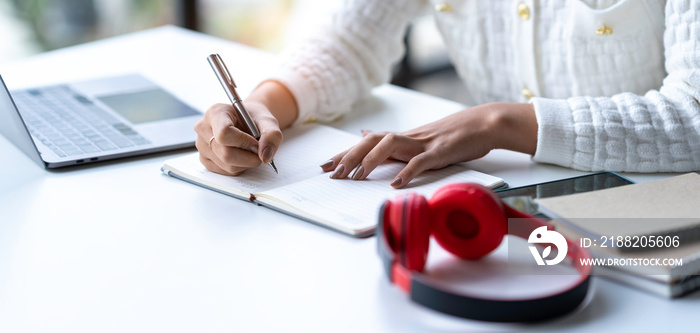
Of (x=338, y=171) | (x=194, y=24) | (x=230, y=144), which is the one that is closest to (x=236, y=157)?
(x=230, y=144)

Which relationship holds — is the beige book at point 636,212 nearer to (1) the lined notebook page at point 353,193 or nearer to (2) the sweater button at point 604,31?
(1) the lined notebook page at point 353,193

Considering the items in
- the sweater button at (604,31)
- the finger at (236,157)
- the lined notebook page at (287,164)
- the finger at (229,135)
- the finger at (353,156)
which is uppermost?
the sweater button at (604,31)

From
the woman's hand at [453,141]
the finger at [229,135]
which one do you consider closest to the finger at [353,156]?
the woman's hand at [453,141]

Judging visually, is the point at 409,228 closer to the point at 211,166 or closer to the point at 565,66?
the point at 211,166

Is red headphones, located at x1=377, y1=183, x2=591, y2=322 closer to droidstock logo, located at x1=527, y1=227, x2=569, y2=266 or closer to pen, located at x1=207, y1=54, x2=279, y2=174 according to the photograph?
droidstock logo, located at x1=527, y1=227, x2=569, y2=266

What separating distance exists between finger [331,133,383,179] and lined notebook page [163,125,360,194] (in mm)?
40

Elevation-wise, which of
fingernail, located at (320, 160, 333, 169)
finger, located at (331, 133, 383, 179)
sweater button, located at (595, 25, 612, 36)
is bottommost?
fingernail, located at (320, 160, 333, 169)

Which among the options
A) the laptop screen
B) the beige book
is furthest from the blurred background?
the beige book

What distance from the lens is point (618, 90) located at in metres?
1.04

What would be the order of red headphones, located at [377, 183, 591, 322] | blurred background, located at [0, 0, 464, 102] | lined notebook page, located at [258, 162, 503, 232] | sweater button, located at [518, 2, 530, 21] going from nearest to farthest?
1. red headphones, located at [377, 183, 591, 322]
2. lined notebook page, located at [258, 162, 503, 232]
3. sweater button, located at [518, 2, 530, 21]
4. blurred background, located at [0, 0, 464, 102]

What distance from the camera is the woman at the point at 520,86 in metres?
0.85

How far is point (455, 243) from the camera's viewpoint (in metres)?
0.60

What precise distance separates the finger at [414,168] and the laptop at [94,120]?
36cm

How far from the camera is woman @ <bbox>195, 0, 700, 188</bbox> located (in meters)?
0.85
